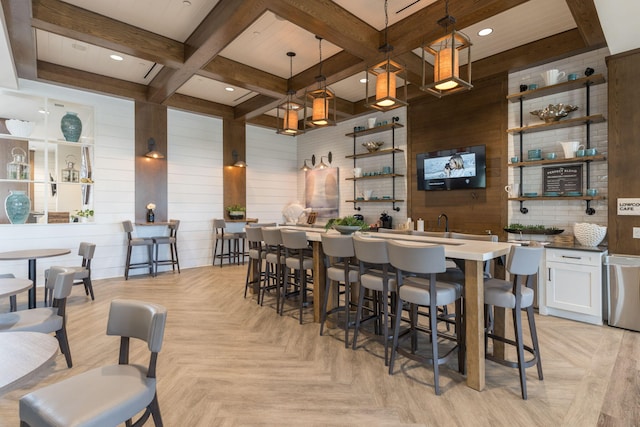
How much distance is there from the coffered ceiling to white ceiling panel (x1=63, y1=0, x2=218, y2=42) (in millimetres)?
12

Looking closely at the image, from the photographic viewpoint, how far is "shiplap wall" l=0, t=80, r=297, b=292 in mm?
5343

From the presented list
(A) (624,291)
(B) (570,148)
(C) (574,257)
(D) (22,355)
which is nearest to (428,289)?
(D) (22,355)

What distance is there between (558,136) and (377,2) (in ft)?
9.49

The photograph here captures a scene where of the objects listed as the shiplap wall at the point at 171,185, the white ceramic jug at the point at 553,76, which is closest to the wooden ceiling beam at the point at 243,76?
the shiplap wall at the point at 171,185

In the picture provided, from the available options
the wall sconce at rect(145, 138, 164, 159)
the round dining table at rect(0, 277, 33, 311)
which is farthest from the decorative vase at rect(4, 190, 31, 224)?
the round dining table at rect(0, 277, 33, 311)

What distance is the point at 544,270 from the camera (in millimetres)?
3826

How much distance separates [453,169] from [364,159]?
2095 millimetres

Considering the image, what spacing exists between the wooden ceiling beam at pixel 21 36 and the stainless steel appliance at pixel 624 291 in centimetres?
646

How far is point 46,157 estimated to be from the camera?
5336mm

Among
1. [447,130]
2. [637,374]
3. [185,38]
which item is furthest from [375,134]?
[637,374]

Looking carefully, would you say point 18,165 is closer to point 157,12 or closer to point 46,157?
point 46,157

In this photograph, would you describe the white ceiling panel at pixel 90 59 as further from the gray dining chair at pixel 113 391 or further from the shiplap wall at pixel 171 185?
the gray dining chair at pixel 113 391

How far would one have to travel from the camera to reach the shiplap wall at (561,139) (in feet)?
12.9

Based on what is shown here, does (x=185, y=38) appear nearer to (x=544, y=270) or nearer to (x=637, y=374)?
(x=544, y=270)
